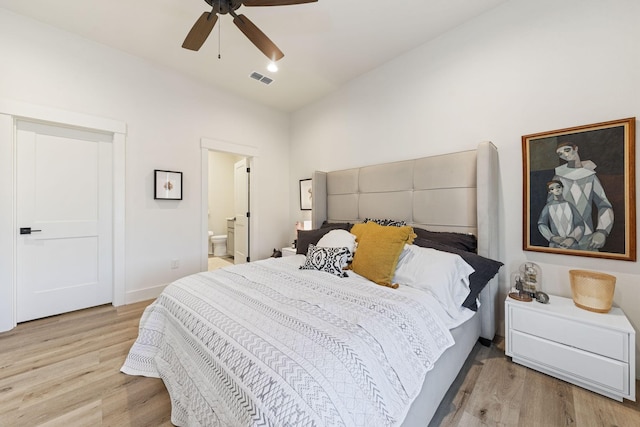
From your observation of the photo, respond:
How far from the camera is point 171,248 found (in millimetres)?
3221

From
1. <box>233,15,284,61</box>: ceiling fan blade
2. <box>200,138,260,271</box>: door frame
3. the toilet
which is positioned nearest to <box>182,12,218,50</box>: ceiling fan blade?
<box>233,15,284,61</box>: ceiling fan blade

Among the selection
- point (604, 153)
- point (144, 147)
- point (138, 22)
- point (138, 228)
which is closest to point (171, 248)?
point (138, 228)


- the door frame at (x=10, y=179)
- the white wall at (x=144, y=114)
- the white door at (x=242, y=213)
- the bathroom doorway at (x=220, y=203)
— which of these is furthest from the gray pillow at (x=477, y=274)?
the bathroom doorway at (x=220, y=203)

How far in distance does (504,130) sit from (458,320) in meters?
1.70

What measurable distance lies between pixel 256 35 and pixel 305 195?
95.4 inches

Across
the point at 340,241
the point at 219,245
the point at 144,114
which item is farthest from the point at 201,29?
the point at 219,245

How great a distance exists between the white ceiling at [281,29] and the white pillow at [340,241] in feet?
6.62

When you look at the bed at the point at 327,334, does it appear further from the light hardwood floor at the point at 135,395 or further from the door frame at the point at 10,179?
the door frame at the point at 10,179

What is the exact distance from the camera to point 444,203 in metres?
2.31

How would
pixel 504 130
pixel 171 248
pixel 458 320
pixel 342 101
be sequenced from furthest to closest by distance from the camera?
pixel 342 101
pixel 171 248
pixel 504 130
pixel 458 320

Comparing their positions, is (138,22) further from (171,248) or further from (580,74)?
(580,74)

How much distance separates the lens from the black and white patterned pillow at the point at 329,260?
2.00m

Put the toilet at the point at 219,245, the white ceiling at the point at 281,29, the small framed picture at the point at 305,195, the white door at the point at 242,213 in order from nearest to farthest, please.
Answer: the white ceiling at the point at 281,29, the small framed picture at the point at 305,195, the white door at the point at 242,213, the toilet at the point at 219,245

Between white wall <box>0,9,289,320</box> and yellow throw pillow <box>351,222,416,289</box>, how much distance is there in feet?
8.11
